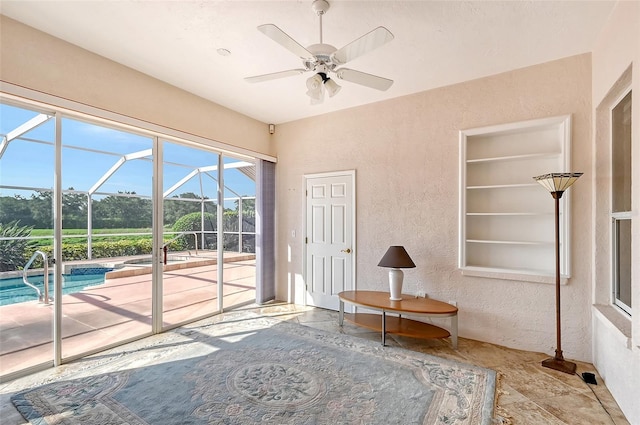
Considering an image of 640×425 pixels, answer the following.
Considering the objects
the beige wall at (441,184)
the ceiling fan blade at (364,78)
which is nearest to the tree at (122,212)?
the beige wall at (441,184)

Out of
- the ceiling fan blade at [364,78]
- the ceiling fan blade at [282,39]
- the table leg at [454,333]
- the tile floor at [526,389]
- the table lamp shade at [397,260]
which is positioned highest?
the ceiling fan blade at [282,39]

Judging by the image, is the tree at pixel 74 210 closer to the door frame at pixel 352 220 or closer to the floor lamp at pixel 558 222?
the door frame at pixel 352 220

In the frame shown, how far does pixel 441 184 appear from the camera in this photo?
3598mm

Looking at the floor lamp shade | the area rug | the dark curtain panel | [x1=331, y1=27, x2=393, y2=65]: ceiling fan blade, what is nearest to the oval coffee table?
the floor lamp shade

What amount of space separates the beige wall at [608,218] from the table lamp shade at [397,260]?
1671mm

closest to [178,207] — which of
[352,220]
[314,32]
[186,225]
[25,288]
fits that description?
[186,225]

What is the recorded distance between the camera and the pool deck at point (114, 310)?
2.77 metres

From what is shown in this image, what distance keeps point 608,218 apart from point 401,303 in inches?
81.6

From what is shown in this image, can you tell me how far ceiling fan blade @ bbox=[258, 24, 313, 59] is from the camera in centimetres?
180

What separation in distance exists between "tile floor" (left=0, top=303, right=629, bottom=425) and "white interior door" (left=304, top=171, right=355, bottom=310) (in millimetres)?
1077

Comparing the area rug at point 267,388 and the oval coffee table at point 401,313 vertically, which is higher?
the oval coffee table at point 401,313

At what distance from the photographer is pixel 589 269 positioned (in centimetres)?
285

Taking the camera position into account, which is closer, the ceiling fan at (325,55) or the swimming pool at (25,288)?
the ceiling fan at (325,55)

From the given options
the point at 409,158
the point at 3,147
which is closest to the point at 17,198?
the point at 3,147
